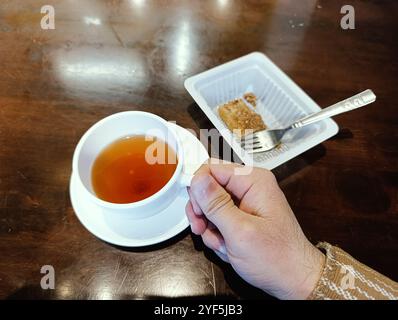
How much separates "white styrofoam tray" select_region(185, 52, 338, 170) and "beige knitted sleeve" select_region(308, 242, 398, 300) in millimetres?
382

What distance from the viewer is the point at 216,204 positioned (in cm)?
70

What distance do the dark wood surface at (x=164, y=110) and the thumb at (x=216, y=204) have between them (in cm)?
20

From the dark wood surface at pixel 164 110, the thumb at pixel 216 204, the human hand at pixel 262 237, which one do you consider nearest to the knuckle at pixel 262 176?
the human hand at pixel 262 237

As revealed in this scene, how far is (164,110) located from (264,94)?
40 cm

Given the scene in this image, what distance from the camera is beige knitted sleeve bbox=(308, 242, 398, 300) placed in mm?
701

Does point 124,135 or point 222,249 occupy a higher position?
point 124,135

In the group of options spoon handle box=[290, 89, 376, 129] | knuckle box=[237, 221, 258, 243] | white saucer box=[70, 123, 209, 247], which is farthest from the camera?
spoon handle box=[290, 89, 376, 129]

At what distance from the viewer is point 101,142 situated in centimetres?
89

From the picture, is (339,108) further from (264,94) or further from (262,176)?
(262,176)
